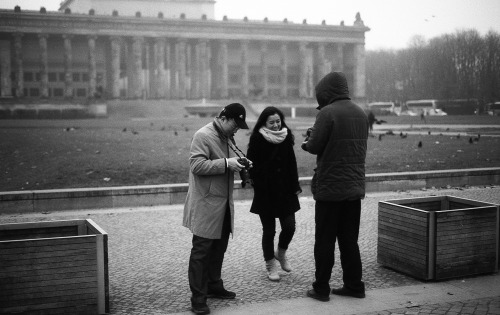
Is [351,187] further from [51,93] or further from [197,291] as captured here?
[51,93]

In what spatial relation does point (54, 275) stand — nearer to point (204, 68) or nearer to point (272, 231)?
point (272, 231)

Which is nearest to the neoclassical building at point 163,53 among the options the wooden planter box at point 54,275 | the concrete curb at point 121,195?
the concrete curb at point 121,195

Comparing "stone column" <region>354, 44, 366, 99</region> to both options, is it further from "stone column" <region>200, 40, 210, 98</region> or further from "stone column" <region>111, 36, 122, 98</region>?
"stone column" <region>111, 36, 122, 98</region>

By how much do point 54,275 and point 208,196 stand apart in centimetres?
189

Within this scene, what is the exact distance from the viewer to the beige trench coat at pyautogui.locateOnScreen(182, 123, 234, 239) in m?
6.92

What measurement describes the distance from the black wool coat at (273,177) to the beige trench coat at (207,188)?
3.32 ft

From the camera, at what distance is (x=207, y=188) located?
7035 millimetres

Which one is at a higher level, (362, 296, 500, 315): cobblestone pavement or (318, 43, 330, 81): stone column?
(318, 43, 330, 81): stone column

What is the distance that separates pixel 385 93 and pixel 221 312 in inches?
4226

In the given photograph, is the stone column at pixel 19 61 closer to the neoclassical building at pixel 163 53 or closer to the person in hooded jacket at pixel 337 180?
the neoclassical building at pixel 163 53

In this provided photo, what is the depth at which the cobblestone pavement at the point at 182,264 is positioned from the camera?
7.14m

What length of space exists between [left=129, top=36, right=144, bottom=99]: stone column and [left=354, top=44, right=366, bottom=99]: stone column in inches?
1429

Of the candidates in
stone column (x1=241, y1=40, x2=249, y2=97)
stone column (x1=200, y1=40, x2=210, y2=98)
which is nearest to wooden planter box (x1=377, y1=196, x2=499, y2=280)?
stone column (x1=200, y1=40, x2=210, y2=98)

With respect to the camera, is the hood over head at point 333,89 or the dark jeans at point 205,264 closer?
the dark jeans at point 205,264
